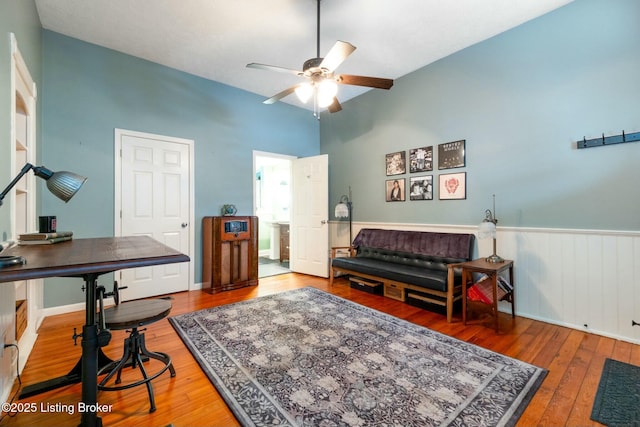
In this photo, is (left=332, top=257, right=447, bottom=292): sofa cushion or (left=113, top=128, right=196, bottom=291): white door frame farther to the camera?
(left=113, top=128, right=196, bottom=291): white door frame

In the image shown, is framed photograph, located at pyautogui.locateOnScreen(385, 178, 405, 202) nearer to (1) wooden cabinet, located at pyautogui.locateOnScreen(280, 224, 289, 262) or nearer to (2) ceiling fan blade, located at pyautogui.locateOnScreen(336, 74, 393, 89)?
(2) ceiling fan blade, located at pyautogui.locateOnScreen(336, 74, 393, 89)

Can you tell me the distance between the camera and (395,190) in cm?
413

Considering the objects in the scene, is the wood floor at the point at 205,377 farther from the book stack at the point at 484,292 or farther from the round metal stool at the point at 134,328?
the book stack at the point at 484,292

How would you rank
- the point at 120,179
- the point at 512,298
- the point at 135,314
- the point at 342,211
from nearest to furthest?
the point at 135,314, the point at 512,298, the point at 120,179, the point at 342,211

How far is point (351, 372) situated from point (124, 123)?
3771 millimetres

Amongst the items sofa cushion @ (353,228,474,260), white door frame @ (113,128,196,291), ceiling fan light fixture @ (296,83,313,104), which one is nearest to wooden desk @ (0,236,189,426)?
ceiling fan light fixture @ (296,83,313,104)

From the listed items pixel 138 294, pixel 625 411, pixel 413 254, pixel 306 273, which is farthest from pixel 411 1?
pixel 138 294

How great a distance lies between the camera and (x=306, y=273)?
4820 mm

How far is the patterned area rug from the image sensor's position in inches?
59.3

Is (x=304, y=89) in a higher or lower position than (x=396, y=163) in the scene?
higher

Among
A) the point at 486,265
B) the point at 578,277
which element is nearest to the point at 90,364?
the point at 486,265

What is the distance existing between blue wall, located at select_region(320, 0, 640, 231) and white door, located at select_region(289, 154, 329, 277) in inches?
50.8

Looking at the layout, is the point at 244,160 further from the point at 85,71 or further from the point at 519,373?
the point at 519,373

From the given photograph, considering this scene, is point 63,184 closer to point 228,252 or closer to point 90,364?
point 90,364
